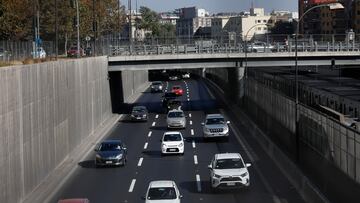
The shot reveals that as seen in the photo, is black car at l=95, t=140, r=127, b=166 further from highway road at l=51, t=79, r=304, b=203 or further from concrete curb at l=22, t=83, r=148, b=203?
concrete curb at l=22, t=83, r=148, b=203

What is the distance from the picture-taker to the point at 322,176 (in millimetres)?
27031

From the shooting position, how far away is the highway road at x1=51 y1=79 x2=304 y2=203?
2802 centimetres

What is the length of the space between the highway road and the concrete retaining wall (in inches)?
63.7

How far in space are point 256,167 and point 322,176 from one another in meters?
8.40

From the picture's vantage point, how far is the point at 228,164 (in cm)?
2953

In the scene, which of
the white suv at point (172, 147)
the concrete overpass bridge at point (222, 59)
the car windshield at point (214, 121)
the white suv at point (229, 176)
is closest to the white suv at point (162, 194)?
the white suv at point (229, 176)

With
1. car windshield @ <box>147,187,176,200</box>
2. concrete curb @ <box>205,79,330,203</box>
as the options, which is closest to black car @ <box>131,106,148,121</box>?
concrete curb @ <box>205,79,330,203</box>

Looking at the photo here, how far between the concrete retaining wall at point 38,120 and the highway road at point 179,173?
1619mm

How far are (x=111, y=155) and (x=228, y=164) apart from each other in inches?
371

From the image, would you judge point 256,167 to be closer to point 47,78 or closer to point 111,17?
point 47,78

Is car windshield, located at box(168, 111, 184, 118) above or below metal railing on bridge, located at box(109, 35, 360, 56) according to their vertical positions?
below

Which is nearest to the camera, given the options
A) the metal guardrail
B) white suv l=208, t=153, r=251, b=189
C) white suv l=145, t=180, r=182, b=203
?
white suv l=145, t=180, r=182, b=203

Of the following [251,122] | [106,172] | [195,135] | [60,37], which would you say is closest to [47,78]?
[106,172]

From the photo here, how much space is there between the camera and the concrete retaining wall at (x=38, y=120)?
23.8 metres
